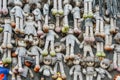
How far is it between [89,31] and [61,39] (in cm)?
15

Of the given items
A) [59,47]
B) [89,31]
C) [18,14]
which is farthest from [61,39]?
[18,14]

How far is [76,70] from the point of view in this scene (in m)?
2.03

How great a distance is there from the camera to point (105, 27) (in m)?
2.09

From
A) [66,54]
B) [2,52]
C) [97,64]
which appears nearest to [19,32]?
[2,52]

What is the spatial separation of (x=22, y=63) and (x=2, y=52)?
119 millimetres

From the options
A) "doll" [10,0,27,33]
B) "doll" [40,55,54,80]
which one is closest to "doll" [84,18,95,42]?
"doll" [40,55,54,80]

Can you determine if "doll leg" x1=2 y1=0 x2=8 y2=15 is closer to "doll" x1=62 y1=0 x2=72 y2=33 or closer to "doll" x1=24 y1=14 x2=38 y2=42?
"doll" x1=24 y1=14 x2=38 y2=42

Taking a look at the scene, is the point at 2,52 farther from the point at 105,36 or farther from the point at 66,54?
the point at 105,36

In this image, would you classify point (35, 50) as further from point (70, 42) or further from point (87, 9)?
point (87, 9)

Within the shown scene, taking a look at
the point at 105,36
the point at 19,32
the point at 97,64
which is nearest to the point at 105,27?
the point at 105,36

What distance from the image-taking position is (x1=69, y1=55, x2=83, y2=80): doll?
2.03m

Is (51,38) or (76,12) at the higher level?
(76,12)

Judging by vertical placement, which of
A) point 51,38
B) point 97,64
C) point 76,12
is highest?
point 76,12

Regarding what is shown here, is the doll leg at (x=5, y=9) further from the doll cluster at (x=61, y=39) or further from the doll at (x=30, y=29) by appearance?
the doll at (x=30, y=29)
